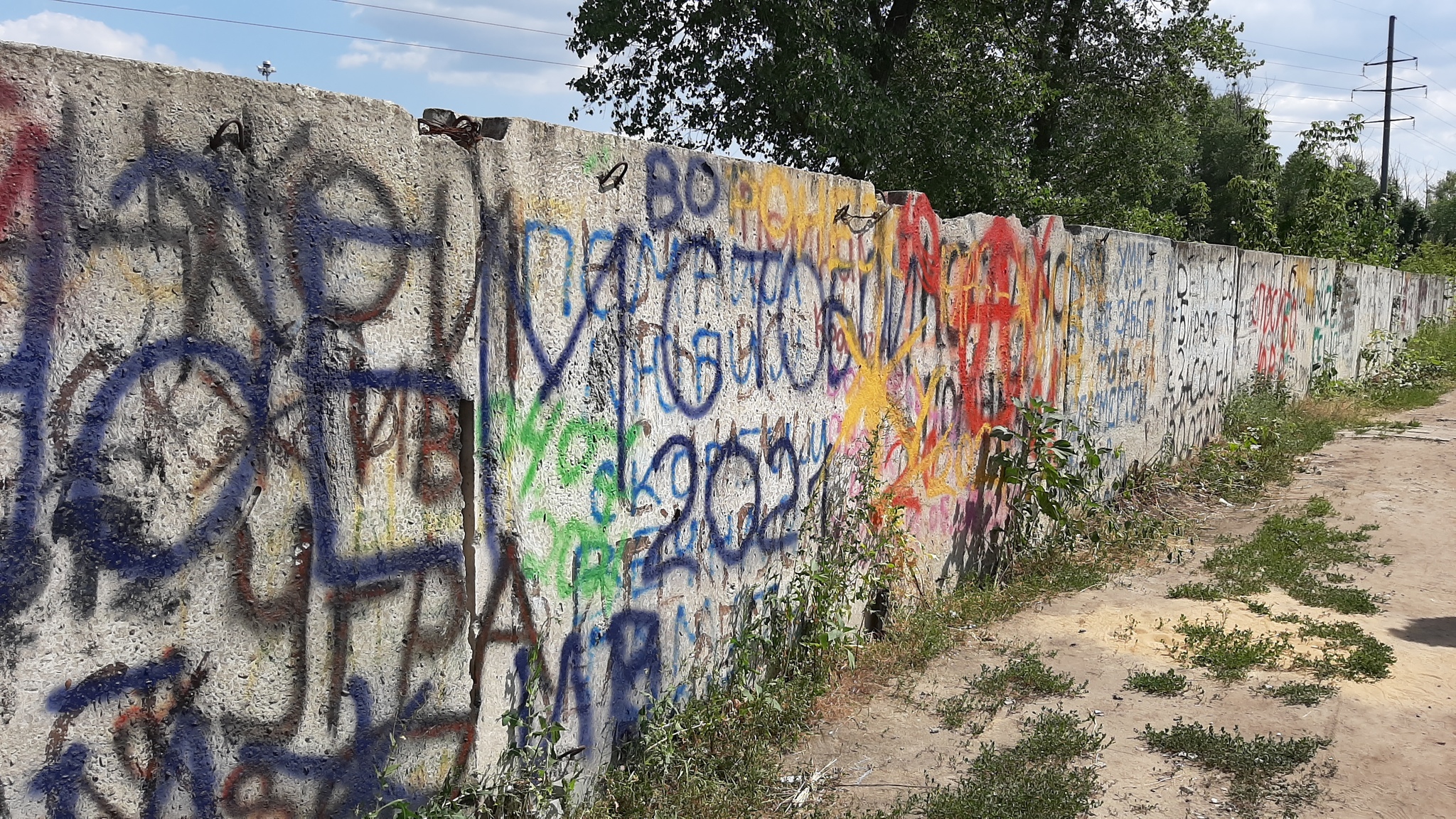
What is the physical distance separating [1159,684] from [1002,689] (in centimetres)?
70

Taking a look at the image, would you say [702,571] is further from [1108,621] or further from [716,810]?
[1108,621]

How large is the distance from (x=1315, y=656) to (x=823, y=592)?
2.39 meters

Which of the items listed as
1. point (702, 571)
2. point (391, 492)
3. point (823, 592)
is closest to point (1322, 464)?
point (823, 592)

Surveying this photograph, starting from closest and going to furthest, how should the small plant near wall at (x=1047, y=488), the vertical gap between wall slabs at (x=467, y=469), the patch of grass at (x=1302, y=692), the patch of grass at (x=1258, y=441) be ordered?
the vertical gap between wall slabs at (x=467, y=469), the patch of grass at (x=1302, y=692), the small plant near wall at (x=1047, y=488), the patch of grass at (x=1258, y=441)

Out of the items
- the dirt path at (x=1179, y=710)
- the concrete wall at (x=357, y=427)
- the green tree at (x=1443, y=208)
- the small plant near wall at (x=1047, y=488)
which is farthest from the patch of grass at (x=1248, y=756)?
the green tree at (x=1443, y=208)

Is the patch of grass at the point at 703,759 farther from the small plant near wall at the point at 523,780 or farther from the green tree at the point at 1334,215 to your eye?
the green tree at the point at 1334,215

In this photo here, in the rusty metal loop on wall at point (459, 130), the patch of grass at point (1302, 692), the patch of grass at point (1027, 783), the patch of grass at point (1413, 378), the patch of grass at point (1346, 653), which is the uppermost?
the rusty metal loop on wall at point (459, 130)

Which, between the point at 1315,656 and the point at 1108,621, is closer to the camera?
the point at 1315,656

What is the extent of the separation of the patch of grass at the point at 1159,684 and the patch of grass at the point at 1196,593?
4.11ft

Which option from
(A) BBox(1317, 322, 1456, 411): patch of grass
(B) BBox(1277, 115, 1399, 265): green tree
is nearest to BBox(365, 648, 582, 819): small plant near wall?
(A) BBox(1317, 322, 1456, 411): patch of grass

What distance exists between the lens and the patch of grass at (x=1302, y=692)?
4348mm

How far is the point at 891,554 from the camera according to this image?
5.04 m

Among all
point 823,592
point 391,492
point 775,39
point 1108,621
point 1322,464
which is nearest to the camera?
point 391,492

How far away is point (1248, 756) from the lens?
3.82 m
